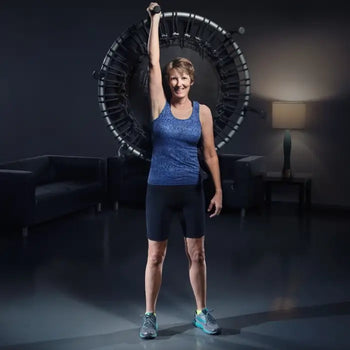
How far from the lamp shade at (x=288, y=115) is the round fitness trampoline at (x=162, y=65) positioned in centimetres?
443

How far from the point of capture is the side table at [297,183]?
21.1 feet

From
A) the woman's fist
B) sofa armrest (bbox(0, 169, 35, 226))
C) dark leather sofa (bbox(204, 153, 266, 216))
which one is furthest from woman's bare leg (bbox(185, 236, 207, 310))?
dark leather sofa (bbox(204, 153, 266, 216))

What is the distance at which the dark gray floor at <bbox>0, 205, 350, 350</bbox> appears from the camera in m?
2.97

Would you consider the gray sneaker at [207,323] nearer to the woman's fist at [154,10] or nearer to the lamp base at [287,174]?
the woman's fist at [154,10]

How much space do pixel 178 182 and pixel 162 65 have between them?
0.70 meters

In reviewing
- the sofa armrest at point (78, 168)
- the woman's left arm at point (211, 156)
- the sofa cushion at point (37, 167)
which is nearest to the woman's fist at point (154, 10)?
the woman's left arm at point (211, 156)

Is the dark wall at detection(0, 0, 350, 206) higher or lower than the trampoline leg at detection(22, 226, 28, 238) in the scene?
higher

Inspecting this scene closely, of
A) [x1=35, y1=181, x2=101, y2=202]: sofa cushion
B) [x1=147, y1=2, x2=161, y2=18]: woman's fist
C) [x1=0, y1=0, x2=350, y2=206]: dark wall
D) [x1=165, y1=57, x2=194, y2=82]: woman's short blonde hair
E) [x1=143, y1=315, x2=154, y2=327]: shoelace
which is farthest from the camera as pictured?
[x1=0, y1=0, x2=350, y2=206]: dark wall

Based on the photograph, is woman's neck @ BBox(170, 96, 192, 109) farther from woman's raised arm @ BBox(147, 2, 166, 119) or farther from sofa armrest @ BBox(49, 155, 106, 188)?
sofa armrest @ BBox(49, 155, 106, 188)

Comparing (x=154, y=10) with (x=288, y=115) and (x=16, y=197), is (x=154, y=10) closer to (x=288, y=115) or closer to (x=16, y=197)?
(x=16, y=197)

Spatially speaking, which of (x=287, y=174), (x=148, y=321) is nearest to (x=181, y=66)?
(x=148, y=321)

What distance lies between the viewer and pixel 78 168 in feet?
21.4

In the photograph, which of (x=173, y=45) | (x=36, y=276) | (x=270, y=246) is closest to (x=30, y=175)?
(x=36, y=276)

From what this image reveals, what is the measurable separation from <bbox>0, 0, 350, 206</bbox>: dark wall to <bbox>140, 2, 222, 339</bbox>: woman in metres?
4.18
